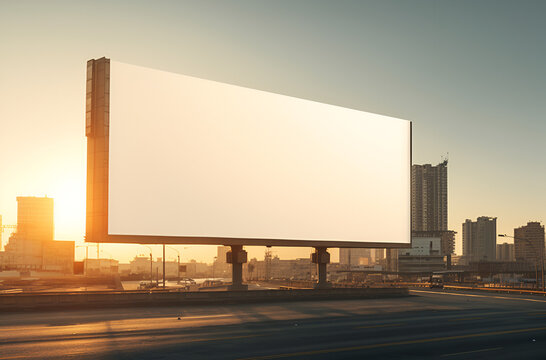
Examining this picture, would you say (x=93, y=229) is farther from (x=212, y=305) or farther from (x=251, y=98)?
(x=251, y=98)

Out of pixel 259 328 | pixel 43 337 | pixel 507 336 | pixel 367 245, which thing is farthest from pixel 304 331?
pixel 367 245

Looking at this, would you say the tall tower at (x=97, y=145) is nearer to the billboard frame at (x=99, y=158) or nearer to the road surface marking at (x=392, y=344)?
the billboard frame at (x=99, y=158)

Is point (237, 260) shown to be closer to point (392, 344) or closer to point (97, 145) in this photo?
point (97, 145)

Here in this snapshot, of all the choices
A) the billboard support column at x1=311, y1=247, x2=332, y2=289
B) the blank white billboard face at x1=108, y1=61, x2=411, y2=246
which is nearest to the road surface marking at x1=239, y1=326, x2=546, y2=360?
the blank white billboard face at x1=108, y1=61, x2=411, y2=246

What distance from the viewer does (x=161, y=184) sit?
136 ft

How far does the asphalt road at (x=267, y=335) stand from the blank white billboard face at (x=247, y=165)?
8.74 m

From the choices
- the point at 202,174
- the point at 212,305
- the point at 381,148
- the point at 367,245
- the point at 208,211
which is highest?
the point at 381,148

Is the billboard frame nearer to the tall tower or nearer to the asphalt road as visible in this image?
the tall tower

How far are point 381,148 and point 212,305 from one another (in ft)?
77.9

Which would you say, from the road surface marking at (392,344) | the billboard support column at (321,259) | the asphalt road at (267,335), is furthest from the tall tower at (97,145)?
the billboard support column at (321,259)

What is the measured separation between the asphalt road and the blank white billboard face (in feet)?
28.7

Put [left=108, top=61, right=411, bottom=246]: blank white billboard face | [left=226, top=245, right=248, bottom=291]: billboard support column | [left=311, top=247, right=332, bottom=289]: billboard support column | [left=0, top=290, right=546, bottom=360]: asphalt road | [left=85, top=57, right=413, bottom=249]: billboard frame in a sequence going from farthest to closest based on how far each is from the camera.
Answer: [left=311, top=247, right=332, bottom=289]: billboard support column → [left=226, top=245, right=248, bottom=291]: billboard support column → [left=108, top=61, right=411, bottom=246]: blank white billboard face → [left=85, top=57, right=413, bottom=249]: billboard frame → [left=0, top=290, right=546, bottom=360]: asphalt road

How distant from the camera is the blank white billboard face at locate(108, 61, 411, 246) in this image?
4075cm

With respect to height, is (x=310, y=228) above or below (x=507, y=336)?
above
